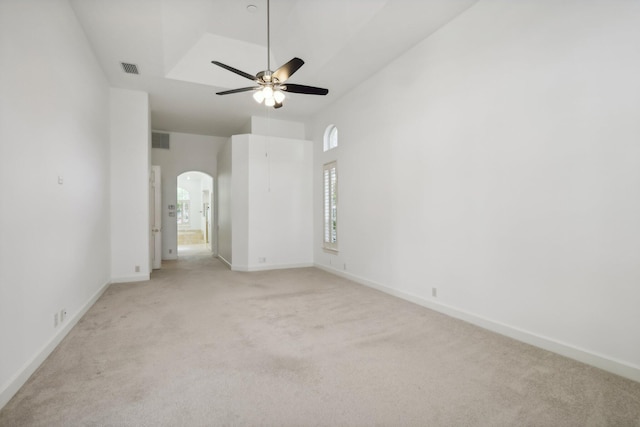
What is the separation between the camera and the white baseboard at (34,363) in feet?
6.74

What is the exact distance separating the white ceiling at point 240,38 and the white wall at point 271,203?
1209mm

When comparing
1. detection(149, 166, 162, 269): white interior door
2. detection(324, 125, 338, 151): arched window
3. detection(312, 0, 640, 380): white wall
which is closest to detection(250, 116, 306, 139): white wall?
detection(324, 125, 338, 151): arched window

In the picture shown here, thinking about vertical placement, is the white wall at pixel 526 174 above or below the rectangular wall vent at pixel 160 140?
below

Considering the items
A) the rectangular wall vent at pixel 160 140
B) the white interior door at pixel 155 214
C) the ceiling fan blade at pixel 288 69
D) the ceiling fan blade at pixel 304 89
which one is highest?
the rectangular wall vent at pixel 160 140

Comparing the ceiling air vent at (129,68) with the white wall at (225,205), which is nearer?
the ceiling air vent at (129,68)

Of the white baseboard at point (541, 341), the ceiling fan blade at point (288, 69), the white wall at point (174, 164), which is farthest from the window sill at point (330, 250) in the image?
the white wall at point (174, 164)

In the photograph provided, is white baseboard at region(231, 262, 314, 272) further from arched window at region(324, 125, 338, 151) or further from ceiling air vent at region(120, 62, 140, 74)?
ceiling air vent at region(120, 62, 140, 74)

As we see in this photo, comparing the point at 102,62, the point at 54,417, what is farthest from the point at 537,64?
the point at 102,62

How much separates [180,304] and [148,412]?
8.66ft

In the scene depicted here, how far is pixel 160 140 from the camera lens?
8719mm

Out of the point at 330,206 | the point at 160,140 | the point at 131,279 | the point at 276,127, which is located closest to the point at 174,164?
the point at 160,140

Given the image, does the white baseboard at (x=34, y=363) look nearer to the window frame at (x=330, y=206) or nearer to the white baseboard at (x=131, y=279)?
the white baseboard at (x=131, y=279)

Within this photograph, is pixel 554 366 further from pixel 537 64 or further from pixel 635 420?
pixel 537 64

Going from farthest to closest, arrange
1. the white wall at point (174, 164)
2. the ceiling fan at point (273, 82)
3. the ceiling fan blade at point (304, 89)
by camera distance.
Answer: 1. the white wall at point (174, 164)
2. the ceiling fan blade at point (304, 89)
3. the ceiling fan at point (273, 82)
